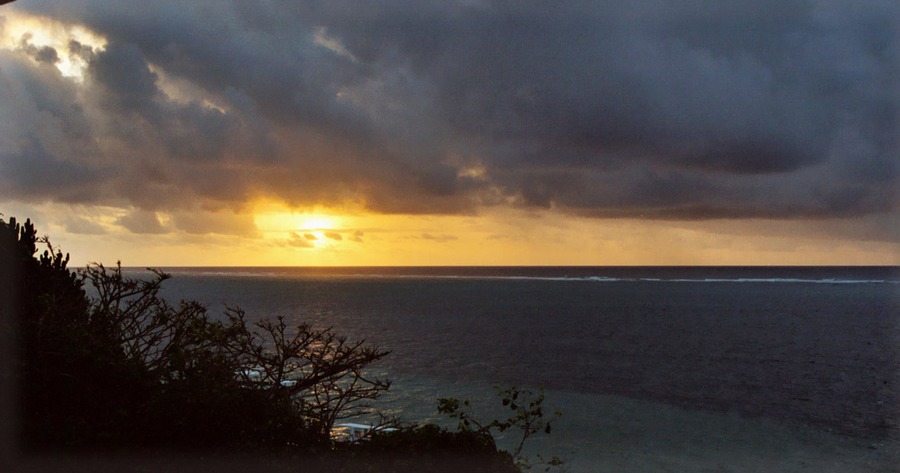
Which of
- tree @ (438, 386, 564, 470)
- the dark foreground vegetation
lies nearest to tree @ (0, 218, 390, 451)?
the dark foreground vegetation

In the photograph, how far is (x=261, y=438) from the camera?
9797mm

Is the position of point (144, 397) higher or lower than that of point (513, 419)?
higher

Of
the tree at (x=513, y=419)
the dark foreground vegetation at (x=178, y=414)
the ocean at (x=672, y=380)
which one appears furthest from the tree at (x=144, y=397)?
the ocean at (x=672, y=380)

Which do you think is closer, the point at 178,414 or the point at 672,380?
the point at 178,414

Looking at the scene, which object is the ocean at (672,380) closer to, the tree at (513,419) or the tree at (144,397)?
the tree at (513,419)

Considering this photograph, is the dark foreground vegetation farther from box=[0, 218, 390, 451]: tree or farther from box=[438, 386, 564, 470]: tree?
box=[438, 386, 564, 470]: tree

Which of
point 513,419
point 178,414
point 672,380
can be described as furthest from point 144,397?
point 672,380

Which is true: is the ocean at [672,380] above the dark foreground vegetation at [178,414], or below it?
below

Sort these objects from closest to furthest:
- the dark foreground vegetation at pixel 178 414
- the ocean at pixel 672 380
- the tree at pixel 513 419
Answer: the dark foreground vegetation at pixel 178 414, the tree at pixel 513 419, the ocean at pixel 672 380

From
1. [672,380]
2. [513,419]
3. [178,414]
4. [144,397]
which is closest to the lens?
[178,414]

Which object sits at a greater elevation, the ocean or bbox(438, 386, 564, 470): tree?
bbox(438, 386, 564, 470): tree

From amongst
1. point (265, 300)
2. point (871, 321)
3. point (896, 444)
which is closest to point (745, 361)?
point (896, 444)

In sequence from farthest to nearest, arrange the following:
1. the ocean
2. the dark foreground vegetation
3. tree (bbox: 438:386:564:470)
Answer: the ocean, tree (bbox: 438:386:564:470), the dark foreground vegetation

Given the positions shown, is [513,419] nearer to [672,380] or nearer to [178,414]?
[178,414]
